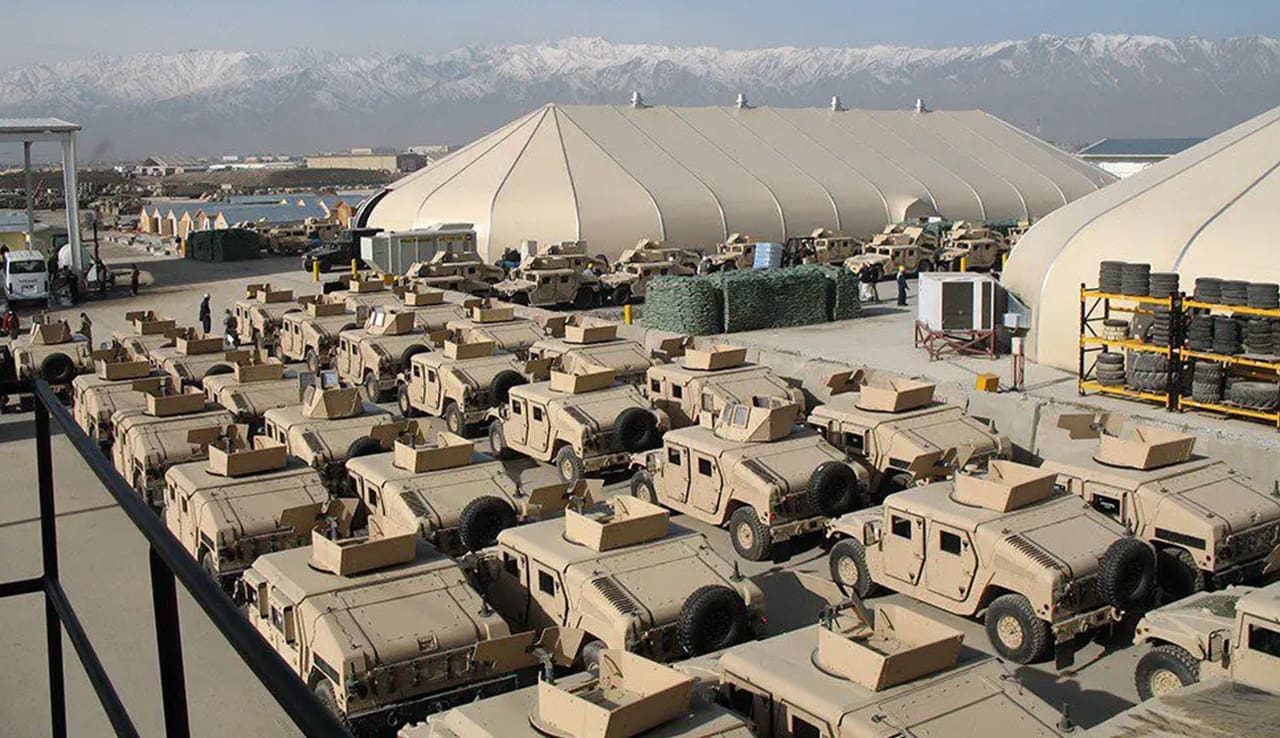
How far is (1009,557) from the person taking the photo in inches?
500

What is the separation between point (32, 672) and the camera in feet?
43.0

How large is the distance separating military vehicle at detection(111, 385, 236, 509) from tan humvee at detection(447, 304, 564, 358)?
23.1ft

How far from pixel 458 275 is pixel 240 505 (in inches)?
1057

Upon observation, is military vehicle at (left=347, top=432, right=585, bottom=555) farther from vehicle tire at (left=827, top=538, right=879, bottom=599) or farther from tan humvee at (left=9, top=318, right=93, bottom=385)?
tan humvee at (left=9, top=318, right=93, bottom=385)

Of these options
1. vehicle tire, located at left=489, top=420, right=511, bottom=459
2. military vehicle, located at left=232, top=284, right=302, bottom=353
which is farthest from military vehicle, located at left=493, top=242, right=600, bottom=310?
vehicle tire, located at left=489, top=420, right=511, bottom=459

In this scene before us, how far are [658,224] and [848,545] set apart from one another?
116 ft

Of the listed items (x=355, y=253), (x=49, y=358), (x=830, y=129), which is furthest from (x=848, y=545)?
(x=830, y=129)

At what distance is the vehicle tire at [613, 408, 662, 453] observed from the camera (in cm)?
1962

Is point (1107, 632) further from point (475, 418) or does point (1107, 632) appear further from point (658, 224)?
point (658, 224)

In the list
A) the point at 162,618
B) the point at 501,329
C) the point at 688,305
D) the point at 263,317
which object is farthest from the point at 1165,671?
the point at 263,317

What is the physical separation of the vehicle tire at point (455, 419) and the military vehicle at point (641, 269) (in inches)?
668

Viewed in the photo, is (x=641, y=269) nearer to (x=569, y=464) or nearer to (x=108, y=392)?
(x=108, y=392)

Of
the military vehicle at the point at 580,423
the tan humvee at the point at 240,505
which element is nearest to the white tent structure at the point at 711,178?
the military vehicle at the point at 580,423

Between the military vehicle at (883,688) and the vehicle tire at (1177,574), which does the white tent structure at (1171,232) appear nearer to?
the vehicle tire at (1177,574)
